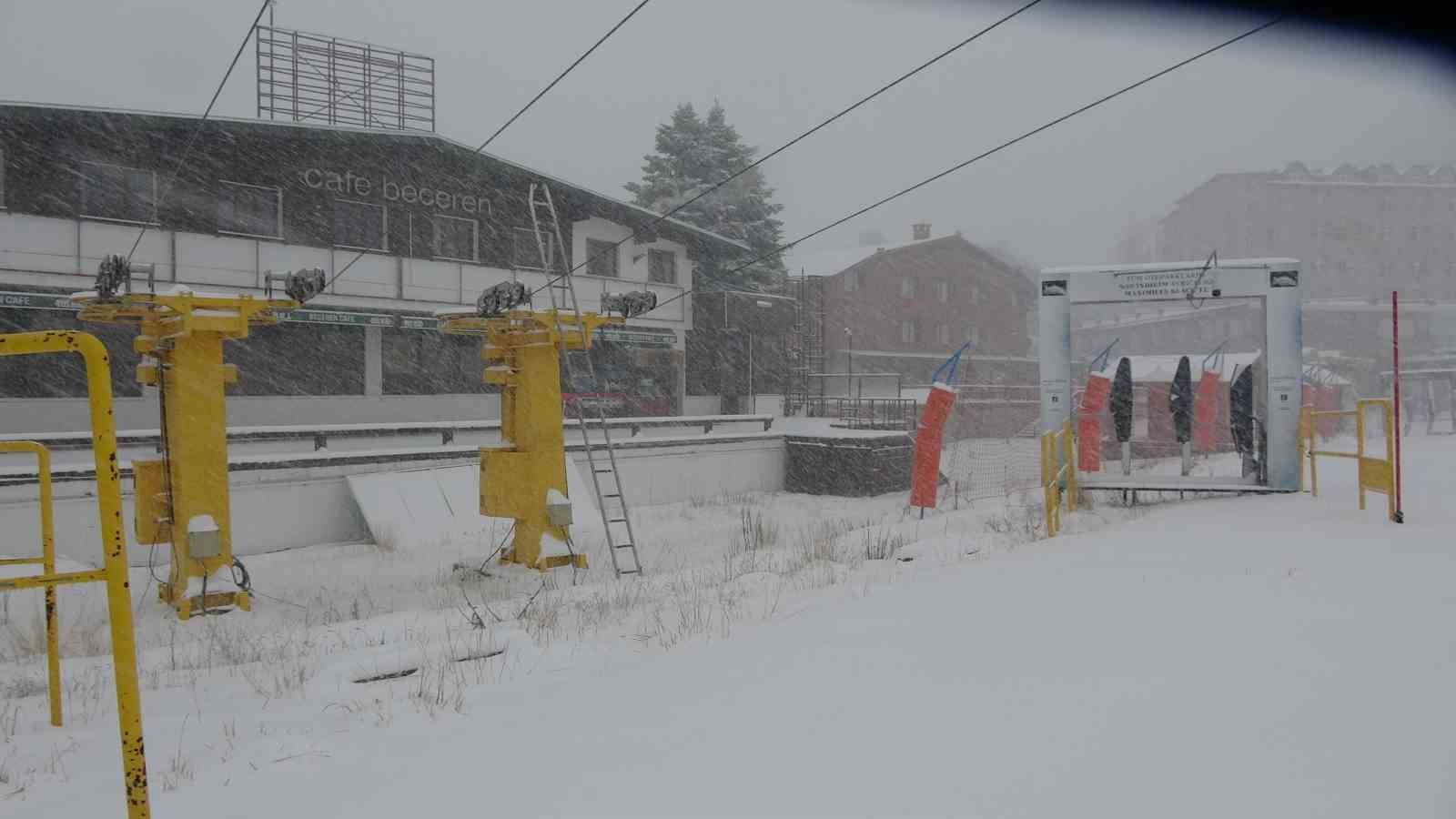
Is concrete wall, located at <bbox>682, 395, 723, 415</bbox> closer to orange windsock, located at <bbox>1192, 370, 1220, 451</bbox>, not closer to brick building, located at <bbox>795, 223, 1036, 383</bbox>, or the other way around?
orange windsock, located at <bbox>1192, 370, 1220, 451</bbox>

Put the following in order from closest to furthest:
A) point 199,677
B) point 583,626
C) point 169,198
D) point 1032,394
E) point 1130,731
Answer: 1. point 1130,731
2. point 199,677
3. point 583,626
4. point 169,198
5. point 1032,394

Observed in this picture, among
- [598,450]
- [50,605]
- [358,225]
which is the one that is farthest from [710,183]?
[50,605]

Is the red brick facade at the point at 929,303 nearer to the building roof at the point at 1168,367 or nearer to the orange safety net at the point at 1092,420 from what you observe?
the building roof at the point at 1168,367

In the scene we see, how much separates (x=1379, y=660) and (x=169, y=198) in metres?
21.0

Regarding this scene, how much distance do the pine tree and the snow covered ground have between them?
1321 inches

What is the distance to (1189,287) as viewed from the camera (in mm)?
12281

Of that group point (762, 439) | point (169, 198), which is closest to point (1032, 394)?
point (762, 439)

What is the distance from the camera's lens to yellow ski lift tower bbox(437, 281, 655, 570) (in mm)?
9898

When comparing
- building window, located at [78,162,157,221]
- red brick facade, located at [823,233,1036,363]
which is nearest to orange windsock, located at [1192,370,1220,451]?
building window, located at [78,162,157,221]

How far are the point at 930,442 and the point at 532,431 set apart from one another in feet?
21.3

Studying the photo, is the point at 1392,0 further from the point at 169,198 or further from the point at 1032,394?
A: the point at 1032,394

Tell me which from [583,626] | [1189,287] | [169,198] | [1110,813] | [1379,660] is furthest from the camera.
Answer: [169,198]

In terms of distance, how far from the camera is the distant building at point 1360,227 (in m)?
56.8

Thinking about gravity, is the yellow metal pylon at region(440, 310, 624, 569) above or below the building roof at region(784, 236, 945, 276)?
below
